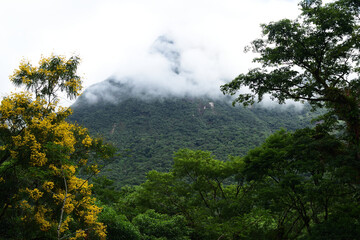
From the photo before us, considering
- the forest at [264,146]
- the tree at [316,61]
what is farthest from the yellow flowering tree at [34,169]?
the tree at [316,61]

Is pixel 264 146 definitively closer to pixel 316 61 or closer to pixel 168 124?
pixel 316 61

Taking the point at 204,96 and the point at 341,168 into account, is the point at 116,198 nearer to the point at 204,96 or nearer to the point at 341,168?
the point at 341,168

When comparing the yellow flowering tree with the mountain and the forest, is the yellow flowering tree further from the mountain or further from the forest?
the mountain

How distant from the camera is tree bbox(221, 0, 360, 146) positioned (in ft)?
22.0

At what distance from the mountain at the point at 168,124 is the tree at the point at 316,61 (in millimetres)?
34226

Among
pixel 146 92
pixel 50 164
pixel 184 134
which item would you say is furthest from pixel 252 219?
pixel 146 92

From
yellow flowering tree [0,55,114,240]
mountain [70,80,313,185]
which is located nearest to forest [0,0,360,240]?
yellow flowering tree [0,55,114,240]

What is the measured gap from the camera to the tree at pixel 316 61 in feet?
22.0

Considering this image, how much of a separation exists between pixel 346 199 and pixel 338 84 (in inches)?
144

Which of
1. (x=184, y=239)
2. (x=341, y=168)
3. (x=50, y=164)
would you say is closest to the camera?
(x=341, y=168)

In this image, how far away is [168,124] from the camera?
77812 mm

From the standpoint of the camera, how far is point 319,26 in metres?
6.91

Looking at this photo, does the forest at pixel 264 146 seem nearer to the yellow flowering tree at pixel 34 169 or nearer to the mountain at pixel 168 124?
the yellow flowering tree at pixel 34 169

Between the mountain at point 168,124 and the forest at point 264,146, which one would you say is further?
the mountain at point 168,124
